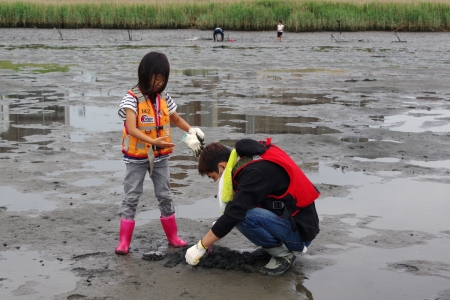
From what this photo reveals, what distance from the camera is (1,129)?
31.0 ft

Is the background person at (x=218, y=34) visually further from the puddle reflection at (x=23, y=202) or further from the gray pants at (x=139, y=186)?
the gray pants at (x=139, y=186)

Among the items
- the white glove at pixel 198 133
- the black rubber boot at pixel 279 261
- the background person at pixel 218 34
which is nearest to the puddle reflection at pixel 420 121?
the white glove at pixel 198 133

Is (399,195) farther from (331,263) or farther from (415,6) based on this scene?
(415,6)

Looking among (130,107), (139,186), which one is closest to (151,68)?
(130,107)

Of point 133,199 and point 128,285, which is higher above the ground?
point 133,199

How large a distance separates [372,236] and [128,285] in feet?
6.95

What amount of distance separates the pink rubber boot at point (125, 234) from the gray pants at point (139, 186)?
7 centimetres

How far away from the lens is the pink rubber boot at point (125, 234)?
5000 mm

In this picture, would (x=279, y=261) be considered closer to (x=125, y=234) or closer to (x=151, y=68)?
(x=125, y=234)

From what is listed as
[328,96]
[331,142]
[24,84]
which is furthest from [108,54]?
[331,142]

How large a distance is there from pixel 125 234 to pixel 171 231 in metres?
0.37

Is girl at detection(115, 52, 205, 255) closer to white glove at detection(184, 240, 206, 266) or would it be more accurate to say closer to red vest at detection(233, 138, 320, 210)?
white glove at detection(184, 240, 206, 266)

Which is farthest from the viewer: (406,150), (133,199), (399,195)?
(406,150)

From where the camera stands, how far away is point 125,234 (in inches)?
199
